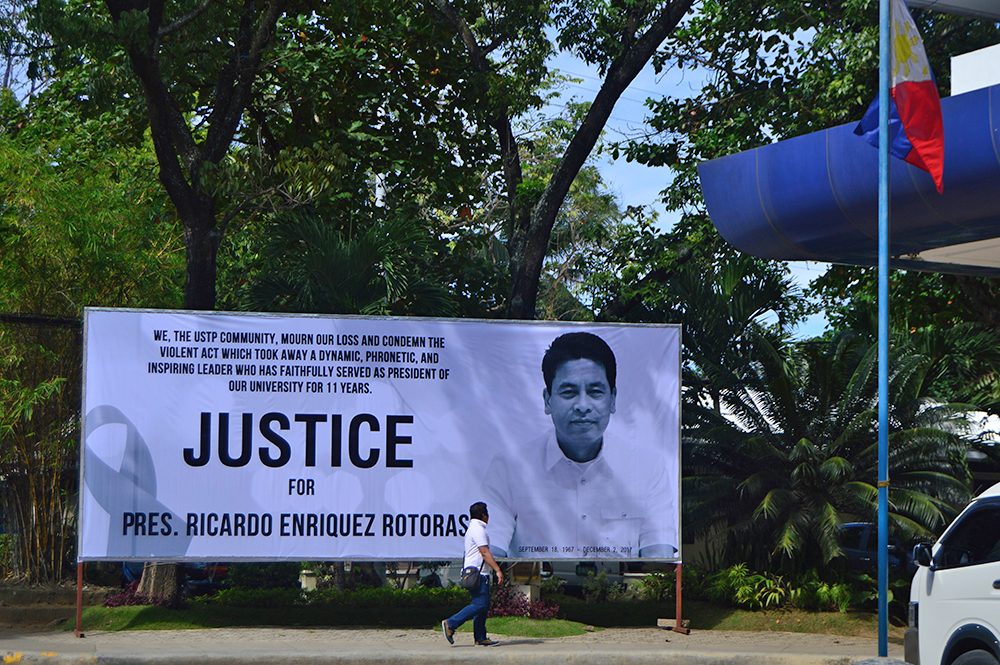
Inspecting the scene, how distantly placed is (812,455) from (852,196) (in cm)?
348

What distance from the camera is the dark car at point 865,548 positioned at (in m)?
14.0

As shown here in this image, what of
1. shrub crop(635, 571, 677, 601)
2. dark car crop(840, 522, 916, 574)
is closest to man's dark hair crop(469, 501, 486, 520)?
shrub crop(635, 571, 677, 601)

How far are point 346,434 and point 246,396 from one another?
4.23 feet

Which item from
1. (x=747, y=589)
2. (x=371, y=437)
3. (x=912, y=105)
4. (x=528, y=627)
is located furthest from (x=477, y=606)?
(x=912, y=105)

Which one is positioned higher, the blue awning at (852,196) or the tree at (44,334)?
the blue awning at (852,196)

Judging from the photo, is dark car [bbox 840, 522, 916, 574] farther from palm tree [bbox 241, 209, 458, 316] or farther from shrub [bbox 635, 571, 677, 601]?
palm tree [bbox 241, 209, 458, 316]

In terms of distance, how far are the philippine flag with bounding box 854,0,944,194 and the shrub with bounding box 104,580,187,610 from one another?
34.0 ft

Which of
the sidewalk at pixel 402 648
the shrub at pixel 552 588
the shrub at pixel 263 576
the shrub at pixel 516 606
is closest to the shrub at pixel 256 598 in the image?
the sidewalk at pixel 402 648

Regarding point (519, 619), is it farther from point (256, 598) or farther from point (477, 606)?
point (256, 598)

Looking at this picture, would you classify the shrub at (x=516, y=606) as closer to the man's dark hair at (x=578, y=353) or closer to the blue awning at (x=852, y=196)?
the man's dark hair at (x=578, y=353)

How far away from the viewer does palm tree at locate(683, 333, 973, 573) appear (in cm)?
1385

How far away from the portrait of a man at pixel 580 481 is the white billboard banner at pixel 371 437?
0.02 metres

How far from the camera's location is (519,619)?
43.3ft

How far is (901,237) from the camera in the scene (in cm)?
1409
